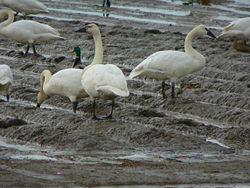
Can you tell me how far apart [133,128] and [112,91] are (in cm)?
64

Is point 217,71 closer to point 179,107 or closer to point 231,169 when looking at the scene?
point 179,107

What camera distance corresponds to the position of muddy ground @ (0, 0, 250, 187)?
566 cm

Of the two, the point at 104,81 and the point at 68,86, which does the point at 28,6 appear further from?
the point at 104,81

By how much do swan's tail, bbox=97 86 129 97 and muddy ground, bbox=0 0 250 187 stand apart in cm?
48

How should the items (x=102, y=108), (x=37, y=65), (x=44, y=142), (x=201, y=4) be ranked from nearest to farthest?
(x=44, y=142), (x=102, y=108), (x=37, y=65), (x=201, y=4)

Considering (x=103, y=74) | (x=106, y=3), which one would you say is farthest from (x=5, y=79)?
(x=106, y=3)

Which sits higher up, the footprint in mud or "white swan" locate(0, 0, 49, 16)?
"white swan" locate(0, 0, 49, 16)

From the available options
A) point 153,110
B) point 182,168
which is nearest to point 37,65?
point 153,110

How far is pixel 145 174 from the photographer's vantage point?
5680 mm

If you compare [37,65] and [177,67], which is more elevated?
[177,67]

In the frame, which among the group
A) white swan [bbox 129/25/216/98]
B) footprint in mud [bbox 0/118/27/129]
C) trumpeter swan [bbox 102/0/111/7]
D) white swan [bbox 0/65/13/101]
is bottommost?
trumpeter swan [bbox 102/0/111/7]

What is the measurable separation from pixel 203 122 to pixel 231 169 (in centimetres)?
285

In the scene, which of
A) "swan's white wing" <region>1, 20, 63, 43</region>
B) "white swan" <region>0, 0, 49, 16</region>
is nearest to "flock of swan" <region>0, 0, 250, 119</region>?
"swan's white wing" <region>1, 20, 63, 43</region>

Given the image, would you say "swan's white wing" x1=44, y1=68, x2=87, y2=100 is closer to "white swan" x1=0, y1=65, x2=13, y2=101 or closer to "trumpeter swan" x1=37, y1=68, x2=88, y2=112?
"trumpeter swan" x1=37, y1=68, x2=88, y2=112
